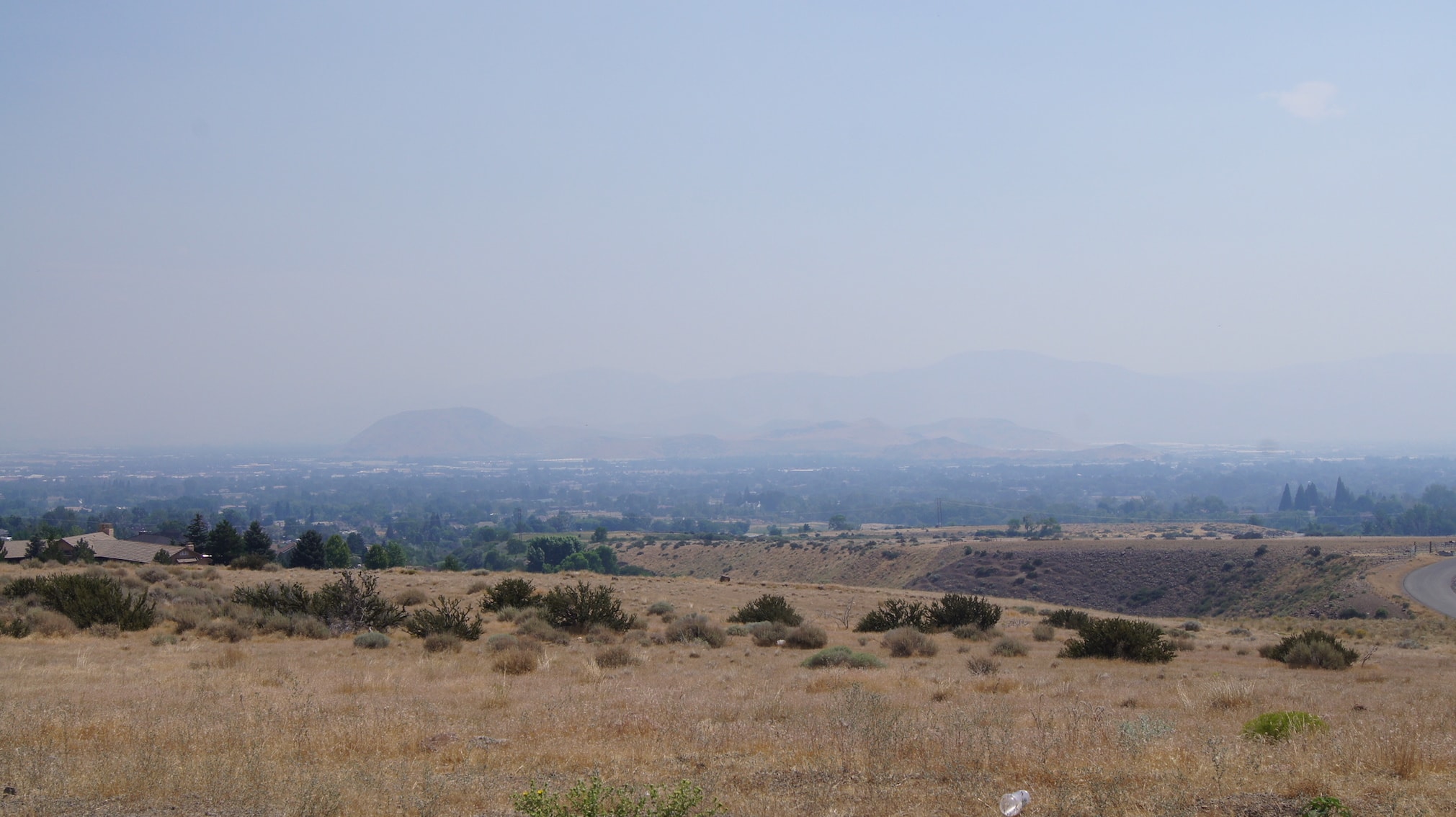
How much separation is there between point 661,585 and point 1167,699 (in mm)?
29140

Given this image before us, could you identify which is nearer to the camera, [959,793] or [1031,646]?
[959,793]

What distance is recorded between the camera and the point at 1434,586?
5362cm

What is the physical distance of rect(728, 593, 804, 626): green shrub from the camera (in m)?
25.0

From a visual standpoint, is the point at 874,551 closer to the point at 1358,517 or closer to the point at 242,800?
the point at 242,800

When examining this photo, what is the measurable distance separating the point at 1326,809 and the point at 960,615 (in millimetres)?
19315

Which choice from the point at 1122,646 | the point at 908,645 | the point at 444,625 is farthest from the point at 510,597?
the point at 1122,646

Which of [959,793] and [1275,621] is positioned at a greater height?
[959,793]

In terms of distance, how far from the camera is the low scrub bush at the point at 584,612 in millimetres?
21578

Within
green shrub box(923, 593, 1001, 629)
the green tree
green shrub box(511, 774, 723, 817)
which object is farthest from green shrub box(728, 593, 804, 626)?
the green tree

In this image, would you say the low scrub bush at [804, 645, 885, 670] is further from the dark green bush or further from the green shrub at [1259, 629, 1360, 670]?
the dark green bush

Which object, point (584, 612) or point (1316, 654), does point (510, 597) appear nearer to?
point (584, 612)

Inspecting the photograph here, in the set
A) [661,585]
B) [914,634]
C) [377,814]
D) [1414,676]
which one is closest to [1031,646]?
[914,634]

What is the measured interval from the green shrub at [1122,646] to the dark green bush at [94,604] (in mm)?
20709

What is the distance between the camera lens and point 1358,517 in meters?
182
